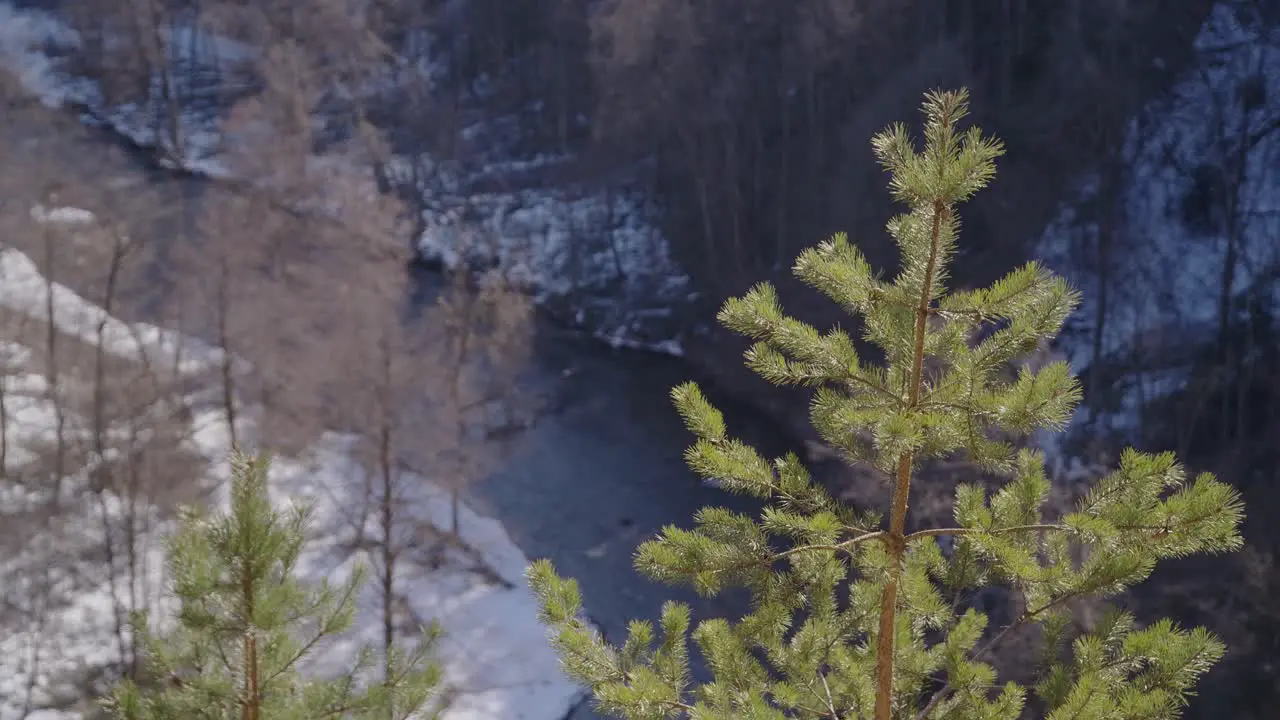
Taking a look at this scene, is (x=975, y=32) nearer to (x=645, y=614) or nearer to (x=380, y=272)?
(x=380, y=272)

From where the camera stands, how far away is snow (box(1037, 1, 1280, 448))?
57.7 feet

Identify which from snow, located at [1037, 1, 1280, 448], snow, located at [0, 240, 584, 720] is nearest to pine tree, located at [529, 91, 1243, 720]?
snow, located at [0, 240, 584, 720]

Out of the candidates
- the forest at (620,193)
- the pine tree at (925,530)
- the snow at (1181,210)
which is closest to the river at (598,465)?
the forest at (620,193)

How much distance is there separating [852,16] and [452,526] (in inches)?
561

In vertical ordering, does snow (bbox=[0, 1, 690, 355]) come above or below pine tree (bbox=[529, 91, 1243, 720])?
above

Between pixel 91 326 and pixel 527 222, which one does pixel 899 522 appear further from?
pixel 527 222

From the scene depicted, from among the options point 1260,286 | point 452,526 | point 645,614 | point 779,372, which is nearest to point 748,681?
point 779,372

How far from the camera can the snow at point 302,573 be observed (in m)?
12.8

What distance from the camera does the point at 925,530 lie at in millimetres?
3688

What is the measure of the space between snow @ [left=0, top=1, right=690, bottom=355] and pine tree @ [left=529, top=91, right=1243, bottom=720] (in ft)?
58.2

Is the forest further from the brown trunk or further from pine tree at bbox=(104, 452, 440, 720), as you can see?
the brown trunk

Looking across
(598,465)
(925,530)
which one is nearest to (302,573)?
(598,465)

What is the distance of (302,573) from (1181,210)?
53.3 feet

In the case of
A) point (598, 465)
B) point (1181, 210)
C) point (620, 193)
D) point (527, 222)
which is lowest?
point (598, 465)
